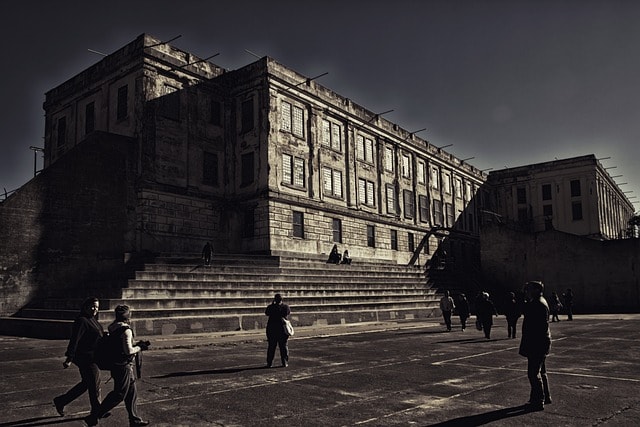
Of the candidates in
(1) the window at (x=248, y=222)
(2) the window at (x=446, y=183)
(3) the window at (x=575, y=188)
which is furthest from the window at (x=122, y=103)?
(3) the window at (x=575, y=188)

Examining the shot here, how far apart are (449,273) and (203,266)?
801 inches

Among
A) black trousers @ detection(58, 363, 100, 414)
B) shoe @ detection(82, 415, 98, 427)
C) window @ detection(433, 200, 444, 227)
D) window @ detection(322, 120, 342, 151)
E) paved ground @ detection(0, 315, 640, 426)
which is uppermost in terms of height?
window @ detection(322, 120, 342, 151)

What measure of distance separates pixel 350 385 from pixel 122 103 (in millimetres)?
24880

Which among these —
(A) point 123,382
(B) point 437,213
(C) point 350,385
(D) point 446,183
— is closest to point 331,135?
(B) point 437,213

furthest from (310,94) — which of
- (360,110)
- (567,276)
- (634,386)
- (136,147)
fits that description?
(634,386)

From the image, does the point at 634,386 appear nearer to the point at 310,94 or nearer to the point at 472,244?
the point at 310,94

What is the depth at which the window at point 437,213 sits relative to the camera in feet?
154

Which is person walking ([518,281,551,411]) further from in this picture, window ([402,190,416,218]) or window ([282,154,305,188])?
window ([402,190,416,218])

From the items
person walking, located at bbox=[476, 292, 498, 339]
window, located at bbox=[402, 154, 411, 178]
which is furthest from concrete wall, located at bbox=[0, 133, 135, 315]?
window, located at bbox=[402, 154, 411, 178]

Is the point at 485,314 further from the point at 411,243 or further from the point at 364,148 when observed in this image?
the point at 411,243

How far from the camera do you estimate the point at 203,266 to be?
70.9 ft

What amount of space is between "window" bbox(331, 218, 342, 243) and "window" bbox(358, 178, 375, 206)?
3.64 meters

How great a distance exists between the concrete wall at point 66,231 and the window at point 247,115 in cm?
874

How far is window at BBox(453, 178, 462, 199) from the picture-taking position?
5107cm
